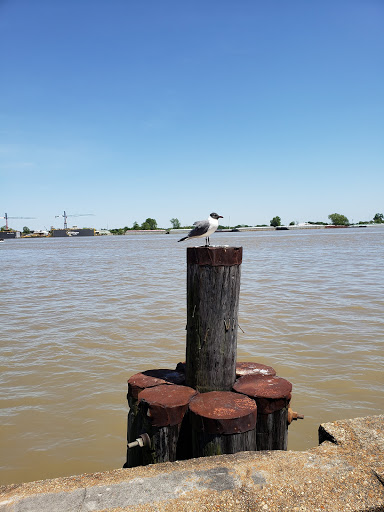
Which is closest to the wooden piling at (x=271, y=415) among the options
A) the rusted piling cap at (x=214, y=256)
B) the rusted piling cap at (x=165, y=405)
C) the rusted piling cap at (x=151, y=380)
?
the rusted piling cap at (x=165, y=405)

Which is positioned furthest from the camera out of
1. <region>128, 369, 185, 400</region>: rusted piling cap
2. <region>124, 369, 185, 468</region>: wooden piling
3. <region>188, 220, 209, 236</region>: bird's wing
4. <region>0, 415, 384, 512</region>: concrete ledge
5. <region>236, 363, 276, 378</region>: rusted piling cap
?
<region>188, 220, 209, 236</region>: bird's wing

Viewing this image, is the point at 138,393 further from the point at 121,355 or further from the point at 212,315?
the point at 121,355

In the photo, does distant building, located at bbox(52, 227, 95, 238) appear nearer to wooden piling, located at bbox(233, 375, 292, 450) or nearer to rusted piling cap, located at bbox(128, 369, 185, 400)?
rusted piling cap, located at bbox(128, 369, 185, 400)

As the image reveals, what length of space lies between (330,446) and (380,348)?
5.36 meters

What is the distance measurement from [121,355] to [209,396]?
4490 mm

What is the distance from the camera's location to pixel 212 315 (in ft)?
10.4

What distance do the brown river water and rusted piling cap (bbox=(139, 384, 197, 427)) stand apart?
5.68ft

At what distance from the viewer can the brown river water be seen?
4617mm

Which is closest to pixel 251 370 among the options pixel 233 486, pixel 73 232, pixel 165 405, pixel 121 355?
pixel 165 405

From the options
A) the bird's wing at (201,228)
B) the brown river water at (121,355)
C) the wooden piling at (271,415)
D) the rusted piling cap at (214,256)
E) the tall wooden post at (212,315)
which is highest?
the bird's wing at (201,228)

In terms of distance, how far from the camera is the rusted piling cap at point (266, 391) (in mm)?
3043

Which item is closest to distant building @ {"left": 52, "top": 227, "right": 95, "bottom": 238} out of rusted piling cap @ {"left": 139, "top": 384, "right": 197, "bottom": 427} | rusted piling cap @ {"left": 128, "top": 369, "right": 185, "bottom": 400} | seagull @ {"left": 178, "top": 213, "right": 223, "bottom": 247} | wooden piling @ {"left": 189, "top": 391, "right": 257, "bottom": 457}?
seagull @ {"left": 178, "top": 213, "right": 223, "bottom": 247}

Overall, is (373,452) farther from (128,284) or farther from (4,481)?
(128,284)

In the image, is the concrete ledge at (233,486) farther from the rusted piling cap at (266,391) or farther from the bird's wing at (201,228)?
the bird's wing at (201,228)
